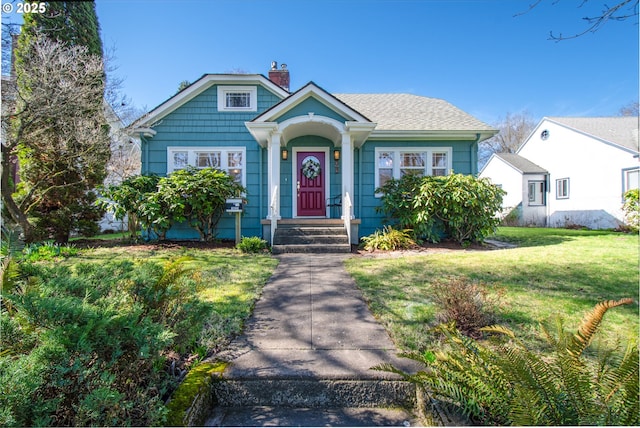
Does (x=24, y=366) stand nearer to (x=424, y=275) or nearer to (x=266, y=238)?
(x=424, y=275)

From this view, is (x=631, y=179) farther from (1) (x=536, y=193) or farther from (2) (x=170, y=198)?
(2) (x=170, y=198)

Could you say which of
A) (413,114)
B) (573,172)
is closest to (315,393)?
(413,114)

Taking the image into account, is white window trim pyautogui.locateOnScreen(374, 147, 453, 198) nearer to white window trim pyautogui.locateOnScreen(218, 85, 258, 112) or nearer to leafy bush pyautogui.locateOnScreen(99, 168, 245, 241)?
white window trim pyautogui.locateOnScreen(218, 85, 258, 112)

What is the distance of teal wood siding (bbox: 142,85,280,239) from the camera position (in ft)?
32.0

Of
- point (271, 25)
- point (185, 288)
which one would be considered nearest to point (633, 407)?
point (185, 288)

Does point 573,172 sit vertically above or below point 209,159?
above

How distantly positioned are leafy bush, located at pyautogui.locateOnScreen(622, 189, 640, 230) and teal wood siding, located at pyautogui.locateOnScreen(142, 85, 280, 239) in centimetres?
1423

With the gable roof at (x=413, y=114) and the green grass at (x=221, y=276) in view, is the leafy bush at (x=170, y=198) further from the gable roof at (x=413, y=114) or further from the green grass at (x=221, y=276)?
the gable roof at (x=413, y=114)

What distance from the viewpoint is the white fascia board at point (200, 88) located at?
31.2 feet

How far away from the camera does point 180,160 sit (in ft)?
32.5

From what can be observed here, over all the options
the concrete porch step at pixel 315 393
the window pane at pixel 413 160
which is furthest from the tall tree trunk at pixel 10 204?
the window pane at pixel 413 160

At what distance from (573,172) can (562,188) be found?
1.12 m

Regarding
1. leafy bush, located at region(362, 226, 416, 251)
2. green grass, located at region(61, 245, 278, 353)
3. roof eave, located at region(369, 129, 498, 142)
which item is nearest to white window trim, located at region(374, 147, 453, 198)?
roof eave, located at region(369, 129, 498, 142)

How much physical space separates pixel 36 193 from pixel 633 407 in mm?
12359
